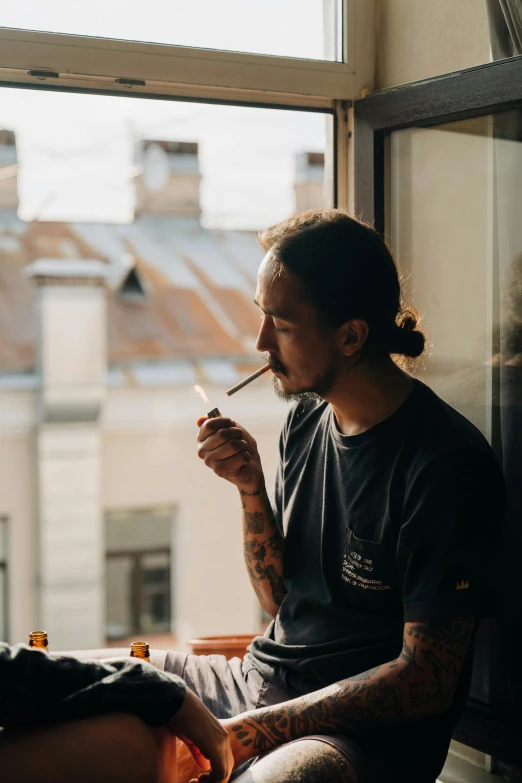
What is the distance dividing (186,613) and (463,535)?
8.55 meters

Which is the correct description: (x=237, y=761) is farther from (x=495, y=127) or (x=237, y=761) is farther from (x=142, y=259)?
(x=142, y=259)

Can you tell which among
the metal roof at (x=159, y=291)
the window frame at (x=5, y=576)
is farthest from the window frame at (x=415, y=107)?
the window frame at (x=5, y=576)

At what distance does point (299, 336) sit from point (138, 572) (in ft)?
27.3

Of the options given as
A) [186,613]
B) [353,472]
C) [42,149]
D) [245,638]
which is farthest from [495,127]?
[186,613]

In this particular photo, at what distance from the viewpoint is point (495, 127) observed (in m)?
1.83

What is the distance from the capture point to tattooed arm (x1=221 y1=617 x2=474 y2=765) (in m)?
1.41

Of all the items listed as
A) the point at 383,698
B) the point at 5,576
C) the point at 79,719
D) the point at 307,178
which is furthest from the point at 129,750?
the point at 5,576

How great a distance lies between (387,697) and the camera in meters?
1.42

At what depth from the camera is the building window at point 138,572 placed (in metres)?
9.28

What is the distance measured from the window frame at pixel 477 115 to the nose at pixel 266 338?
57cm

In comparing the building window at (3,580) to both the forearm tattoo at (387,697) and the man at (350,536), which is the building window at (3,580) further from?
the forearm tattoo at (387,697)

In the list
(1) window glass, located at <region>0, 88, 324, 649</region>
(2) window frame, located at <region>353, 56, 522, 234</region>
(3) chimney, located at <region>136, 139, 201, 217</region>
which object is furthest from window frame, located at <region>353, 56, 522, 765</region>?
(3) chimney, located at <region>136, 139, 201, 217</region>

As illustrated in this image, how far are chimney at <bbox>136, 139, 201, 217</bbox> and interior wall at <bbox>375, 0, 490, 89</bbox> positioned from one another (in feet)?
18.4

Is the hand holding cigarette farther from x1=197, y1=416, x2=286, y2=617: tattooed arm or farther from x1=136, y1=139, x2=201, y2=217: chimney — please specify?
x1=136, y1=139, x2=201, y2=217: chimney
